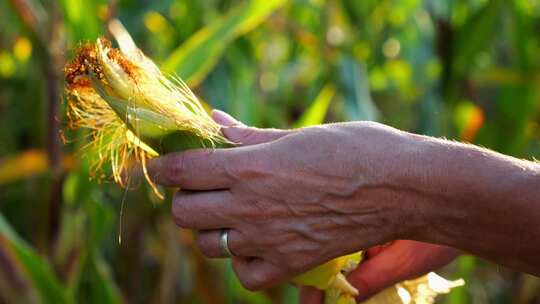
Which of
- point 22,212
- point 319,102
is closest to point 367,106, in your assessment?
point 319,102

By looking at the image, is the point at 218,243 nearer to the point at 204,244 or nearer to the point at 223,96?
the point at 204,244

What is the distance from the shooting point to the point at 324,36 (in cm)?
247

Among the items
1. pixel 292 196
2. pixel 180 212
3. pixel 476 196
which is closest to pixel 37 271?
pixel 180 212

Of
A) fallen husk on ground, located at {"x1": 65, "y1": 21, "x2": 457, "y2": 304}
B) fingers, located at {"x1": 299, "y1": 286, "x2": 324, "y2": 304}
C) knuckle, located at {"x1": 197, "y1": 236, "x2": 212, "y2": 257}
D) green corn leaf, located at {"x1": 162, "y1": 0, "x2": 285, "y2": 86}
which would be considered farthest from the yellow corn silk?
green corn leaf, located at {"x1": 162, "y1": 0, "x2": 285, "y2": 86}

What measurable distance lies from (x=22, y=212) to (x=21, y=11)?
0.62m

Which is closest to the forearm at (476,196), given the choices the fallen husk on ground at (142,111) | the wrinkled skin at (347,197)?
the wrinkled skin at (347,197)

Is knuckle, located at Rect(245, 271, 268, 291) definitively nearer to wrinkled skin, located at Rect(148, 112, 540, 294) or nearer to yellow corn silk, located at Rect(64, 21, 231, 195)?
wrinkled skin, located at Rect(148, 112, 540, 294)

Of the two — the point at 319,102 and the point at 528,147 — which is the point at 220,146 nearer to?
the point at 319,102

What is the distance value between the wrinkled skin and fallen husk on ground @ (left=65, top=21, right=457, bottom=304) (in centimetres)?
3

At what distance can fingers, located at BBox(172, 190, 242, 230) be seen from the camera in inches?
36.6

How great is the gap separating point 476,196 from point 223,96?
1.25m

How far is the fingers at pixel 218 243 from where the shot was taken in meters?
0.94

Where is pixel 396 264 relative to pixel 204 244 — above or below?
below

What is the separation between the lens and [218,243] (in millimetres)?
951
